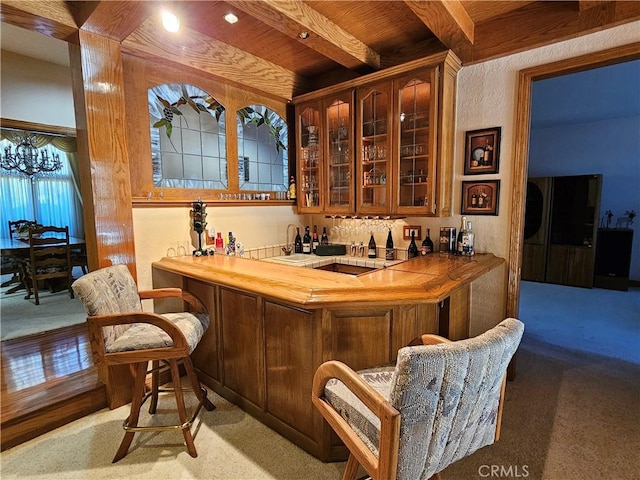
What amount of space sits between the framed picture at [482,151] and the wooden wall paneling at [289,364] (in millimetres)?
1879

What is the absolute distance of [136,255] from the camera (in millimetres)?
2383

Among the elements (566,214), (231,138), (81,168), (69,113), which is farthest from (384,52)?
(566,214)

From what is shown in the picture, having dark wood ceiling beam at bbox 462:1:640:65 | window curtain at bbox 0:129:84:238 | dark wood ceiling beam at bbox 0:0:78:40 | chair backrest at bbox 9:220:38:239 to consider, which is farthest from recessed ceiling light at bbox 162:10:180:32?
chair backrest at bbox 9:220:38:239

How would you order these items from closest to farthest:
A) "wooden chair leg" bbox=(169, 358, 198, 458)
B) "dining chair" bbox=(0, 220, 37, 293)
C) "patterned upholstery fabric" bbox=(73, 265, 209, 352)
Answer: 1. "patterned upholstery fabric" bbox=(73, 265, 209, 352)
2. "wooden chair leg" bbox=(169, 358, 198, 458)
3. "dining chair" bbox=(0, 220, 37, 293)

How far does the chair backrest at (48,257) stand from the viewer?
390 centimetres

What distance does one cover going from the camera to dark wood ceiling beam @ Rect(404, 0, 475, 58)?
1906 millimetres

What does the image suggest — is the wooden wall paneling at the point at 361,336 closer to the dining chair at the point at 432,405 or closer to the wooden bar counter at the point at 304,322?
the wooden bar counter at the point at 304,322

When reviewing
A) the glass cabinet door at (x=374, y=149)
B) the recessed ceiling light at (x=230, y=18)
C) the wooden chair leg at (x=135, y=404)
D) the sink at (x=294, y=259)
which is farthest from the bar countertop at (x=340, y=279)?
the recessed ceiling light at (x=230, y=18)

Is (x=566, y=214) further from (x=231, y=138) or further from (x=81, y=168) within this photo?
(x=81, y=168)

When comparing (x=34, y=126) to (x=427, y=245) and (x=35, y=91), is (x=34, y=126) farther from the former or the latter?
(x=427, y=245)

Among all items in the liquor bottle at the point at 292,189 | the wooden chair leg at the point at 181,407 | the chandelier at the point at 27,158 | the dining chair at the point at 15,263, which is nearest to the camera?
the wooden chair leg at the point at 181,407

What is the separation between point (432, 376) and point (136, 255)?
2.26 meters

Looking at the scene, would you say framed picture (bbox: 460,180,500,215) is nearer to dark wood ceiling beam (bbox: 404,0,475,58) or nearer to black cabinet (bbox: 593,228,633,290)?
dark wood ceiling beam (bbox: 404,0,475,58)

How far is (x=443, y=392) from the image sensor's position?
3.05 feet
